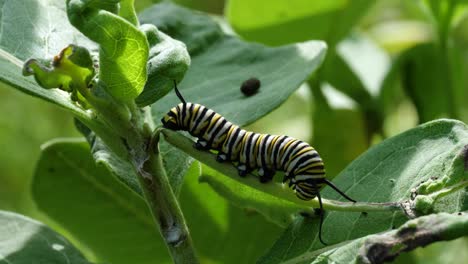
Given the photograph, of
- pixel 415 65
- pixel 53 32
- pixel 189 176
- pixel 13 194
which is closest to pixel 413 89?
pixel 415 65

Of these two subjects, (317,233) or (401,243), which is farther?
(317,233)

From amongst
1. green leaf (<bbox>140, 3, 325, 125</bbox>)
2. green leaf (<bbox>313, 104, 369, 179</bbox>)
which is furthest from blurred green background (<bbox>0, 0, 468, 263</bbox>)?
green leaf (<bbox>140, 3, 325, 125</bbox>)

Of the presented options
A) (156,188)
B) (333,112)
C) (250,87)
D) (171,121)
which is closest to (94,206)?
(250,87)

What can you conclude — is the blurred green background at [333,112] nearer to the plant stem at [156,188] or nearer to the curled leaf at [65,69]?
the plant stem at [156,188]

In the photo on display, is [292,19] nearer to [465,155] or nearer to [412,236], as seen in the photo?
[465,155]

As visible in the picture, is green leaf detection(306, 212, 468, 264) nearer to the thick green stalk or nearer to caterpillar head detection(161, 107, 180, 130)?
the thick green stalk

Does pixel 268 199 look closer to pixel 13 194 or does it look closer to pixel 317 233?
pixel 317 233
